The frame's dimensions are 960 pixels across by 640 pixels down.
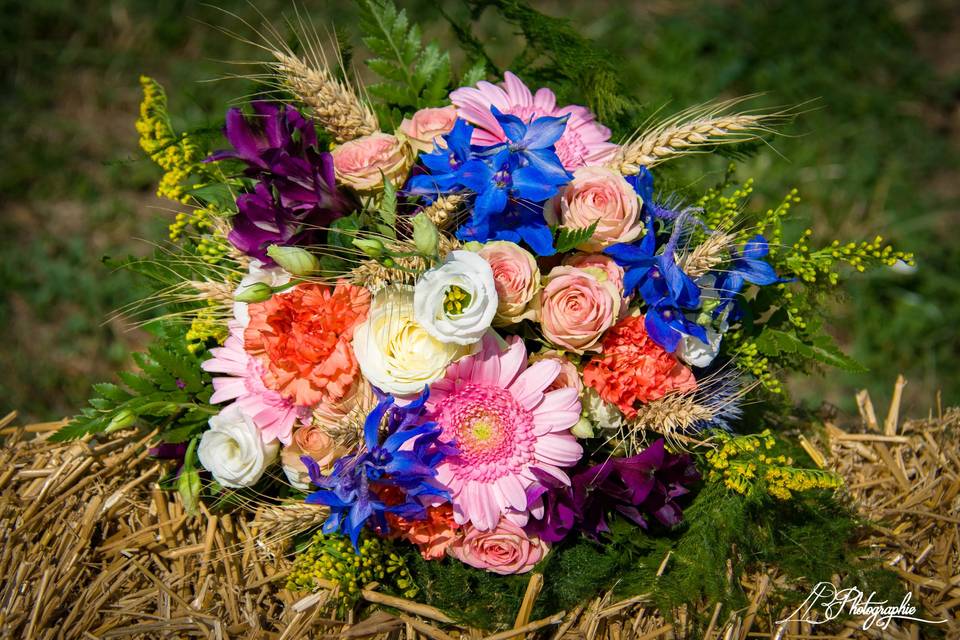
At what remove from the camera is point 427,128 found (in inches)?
51.2

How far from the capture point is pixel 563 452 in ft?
3.88

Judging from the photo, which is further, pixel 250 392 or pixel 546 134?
pixel 250 392

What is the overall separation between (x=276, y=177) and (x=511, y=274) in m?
0.45

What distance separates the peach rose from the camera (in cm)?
123

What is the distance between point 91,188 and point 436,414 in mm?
2463

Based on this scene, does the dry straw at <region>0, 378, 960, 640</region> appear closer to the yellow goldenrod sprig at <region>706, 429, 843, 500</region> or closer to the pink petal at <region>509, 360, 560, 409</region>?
the yellow goldenrod sprig at <region>706, 429, 843, 500</region>

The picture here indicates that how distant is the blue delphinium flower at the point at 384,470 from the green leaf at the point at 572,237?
13.3 inches

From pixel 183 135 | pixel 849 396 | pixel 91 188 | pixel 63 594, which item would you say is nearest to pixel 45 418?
pixel 91 188

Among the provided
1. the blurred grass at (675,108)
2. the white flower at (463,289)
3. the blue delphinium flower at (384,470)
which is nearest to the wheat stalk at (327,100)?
the white flower at (463,289)

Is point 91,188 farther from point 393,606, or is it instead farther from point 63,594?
point 393,606

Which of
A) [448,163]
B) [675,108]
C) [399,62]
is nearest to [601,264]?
[448,163]

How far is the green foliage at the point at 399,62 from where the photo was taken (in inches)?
58.1

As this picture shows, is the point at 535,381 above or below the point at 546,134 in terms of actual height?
below

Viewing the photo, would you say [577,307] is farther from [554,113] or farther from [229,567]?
[229,567]
